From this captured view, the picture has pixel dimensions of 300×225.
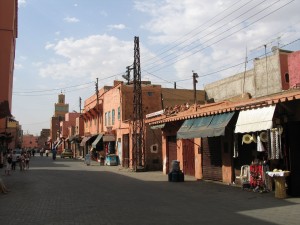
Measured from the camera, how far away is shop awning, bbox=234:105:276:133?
47.6ft

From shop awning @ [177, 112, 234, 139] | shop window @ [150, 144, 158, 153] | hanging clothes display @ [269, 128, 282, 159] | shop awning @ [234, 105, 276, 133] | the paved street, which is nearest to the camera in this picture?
the paved street

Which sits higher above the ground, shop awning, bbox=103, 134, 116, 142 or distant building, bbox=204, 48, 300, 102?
distant building, bbox=204, 48, 300, 102

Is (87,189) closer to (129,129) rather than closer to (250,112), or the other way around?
(250,112)

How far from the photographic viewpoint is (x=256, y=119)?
1526cm

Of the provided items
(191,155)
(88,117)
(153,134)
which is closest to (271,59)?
(153,134)

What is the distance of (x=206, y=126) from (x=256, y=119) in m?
3.79

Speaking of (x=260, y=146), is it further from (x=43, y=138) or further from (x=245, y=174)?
(x=43, y=138)

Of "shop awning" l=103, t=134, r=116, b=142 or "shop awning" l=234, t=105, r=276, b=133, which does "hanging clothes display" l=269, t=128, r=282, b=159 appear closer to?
"shop awning" l=234, t=105, r=276, b=133

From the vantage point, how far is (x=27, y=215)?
11.1 meters

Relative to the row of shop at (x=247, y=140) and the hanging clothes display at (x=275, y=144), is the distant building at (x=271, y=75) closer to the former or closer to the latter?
the row of shop at (x=247, y=140)

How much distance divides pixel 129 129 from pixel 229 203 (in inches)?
908

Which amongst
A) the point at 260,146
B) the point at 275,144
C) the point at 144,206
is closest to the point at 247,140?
the point at 260,146

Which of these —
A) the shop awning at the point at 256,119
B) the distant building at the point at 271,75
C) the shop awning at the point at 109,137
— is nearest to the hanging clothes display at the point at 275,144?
the shop awning at the point at 256,119

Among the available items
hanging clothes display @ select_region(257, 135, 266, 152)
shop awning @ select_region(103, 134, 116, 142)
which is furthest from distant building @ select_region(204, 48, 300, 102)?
hanging clothes display @ select_region(257, 135, 266, 152)
